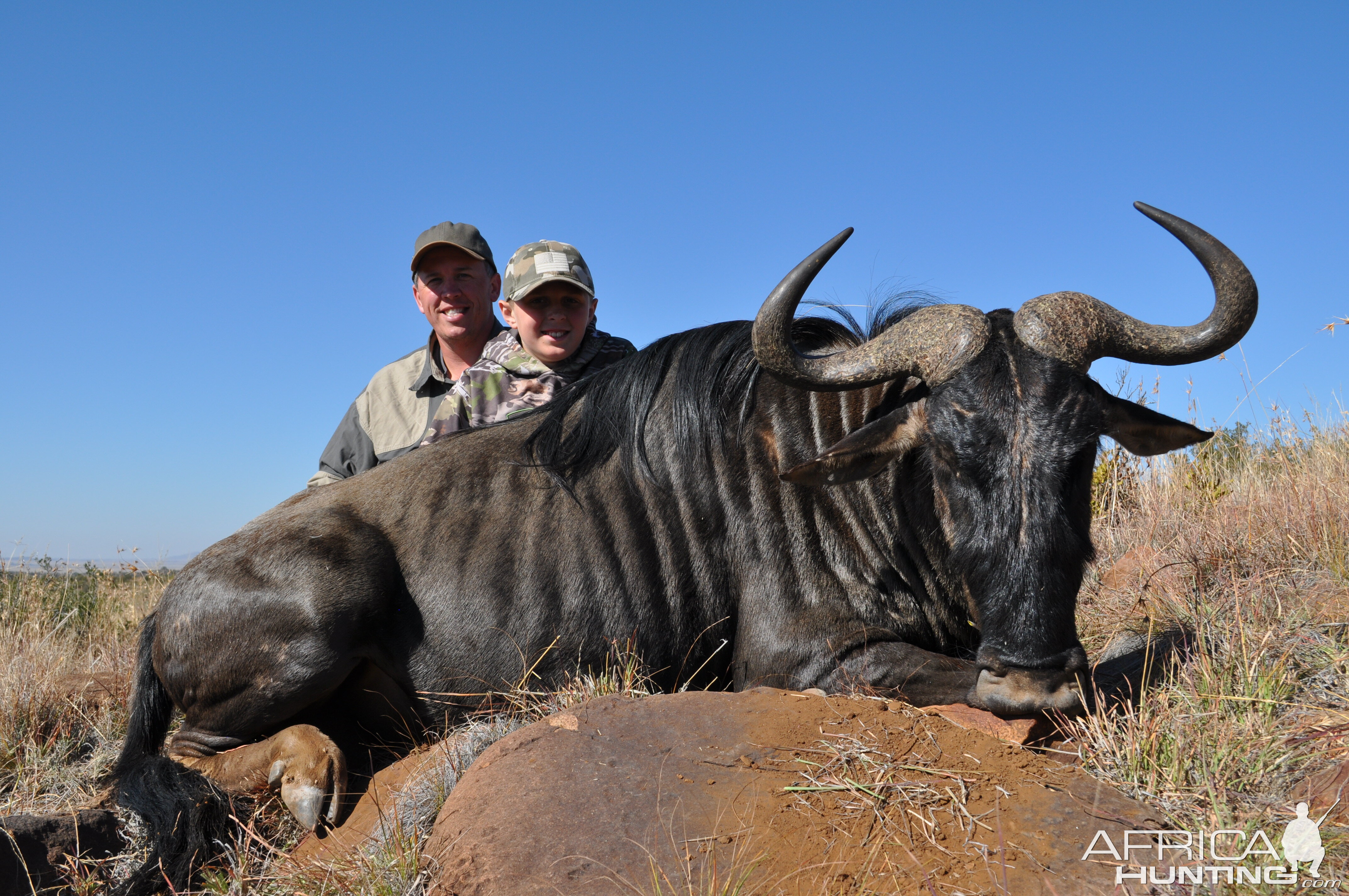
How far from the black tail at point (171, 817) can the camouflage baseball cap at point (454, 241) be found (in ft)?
14.9

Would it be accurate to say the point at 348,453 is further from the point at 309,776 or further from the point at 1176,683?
the point at 1176,683

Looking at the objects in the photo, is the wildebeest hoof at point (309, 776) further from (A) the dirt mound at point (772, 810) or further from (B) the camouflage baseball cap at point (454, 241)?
(B) the camouflage baseball cap at point (454, 241)

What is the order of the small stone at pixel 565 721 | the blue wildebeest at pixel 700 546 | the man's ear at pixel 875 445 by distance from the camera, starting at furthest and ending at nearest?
the man's ear at pixel 875 445
the blue wildebeest at pixel 700 546
the small stone at pixel 565 721

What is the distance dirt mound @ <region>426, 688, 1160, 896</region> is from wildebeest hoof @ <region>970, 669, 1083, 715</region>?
22 centimetres

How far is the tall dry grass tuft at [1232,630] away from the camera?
2631mm

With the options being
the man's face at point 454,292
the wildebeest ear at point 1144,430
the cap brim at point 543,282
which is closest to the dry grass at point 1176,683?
the wildebeest ear at point 1144,430

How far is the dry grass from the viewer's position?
2.68m

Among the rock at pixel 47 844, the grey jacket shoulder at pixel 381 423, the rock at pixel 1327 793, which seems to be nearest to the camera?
the rock at pixel 1327 793

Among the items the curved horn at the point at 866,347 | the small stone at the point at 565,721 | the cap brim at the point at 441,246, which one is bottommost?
the small stone at the point at 565,721

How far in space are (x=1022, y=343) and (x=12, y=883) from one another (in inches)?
172

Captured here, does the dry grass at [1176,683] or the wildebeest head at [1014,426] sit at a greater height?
the wildebeest head at [1014,426]

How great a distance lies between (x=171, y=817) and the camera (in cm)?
355

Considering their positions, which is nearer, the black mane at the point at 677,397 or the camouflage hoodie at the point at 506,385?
the black mane at the point at 677,397

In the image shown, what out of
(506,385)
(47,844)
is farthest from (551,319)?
(47,844)
